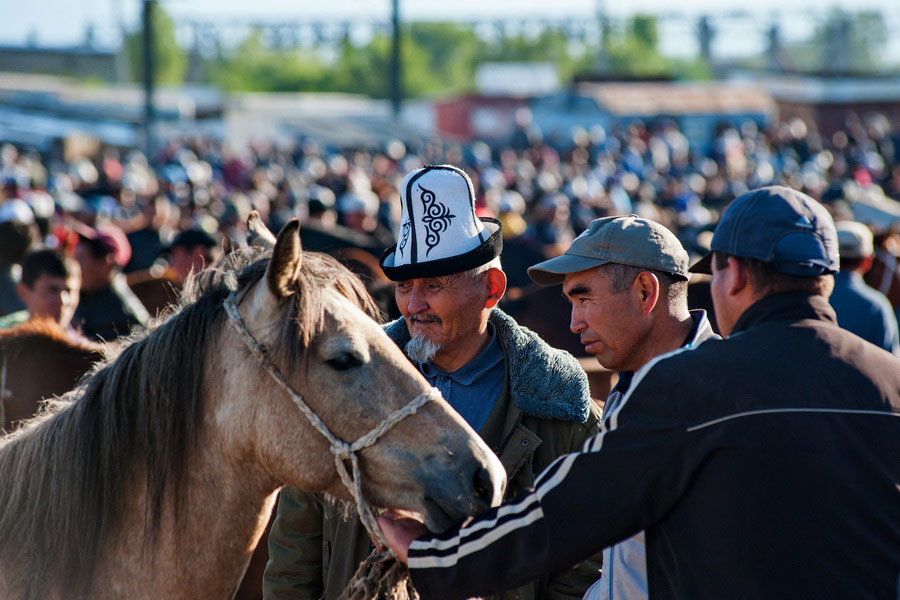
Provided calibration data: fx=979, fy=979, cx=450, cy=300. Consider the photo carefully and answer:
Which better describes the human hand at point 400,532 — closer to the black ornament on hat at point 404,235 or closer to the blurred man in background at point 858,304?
the black ornament on hat at point 404,235

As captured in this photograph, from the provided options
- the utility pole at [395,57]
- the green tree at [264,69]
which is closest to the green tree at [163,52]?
the green tree at [264,69]

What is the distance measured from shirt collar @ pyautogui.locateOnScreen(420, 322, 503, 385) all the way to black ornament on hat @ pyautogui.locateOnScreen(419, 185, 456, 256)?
382mm

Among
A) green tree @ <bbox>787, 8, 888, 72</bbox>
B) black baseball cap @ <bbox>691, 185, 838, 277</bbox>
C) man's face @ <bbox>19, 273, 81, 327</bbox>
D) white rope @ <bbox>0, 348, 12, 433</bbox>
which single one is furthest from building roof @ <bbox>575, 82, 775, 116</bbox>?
black baseball cap @ <bbox>691, 185, 838, 277</bbox>

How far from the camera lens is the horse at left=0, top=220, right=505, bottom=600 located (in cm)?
244

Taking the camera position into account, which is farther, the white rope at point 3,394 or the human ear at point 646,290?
the white rope at point 3,394

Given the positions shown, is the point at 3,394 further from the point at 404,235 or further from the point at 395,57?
the point at 395,57

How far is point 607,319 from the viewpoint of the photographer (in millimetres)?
2963

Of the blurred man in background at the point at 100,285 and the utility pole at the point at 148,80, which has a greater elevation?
the utility pole at the point at 148,80

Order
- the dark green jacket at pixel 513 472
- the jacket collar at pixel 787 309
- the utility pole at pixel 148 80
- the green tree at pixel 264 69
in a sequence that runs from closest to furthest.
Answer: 1. the jacket collar at pixel 787 309
2. the dark green jacket at pixel 513 472
3. the utility pole at pixel 148 80
4. the green tree at pixel 264 69

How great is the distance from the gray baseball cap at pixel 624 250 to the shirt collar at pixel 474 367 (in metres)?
0.33

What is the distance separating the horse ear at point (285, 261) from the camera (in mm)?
2293

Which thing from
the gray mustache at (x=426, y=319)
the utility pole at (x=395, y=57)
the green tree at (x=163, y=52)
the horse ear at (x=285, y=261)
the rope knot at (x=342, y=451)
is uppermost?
the green tree at (x=163, y=52)

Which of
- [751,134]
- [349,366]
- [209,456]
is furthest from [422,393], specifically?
[751,134]

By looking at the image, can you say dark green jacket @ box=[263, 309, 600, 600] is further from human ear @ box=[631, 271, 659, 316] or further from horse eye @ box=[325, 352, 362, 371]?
horse eye @ box=[325, 352, 362, 371]
